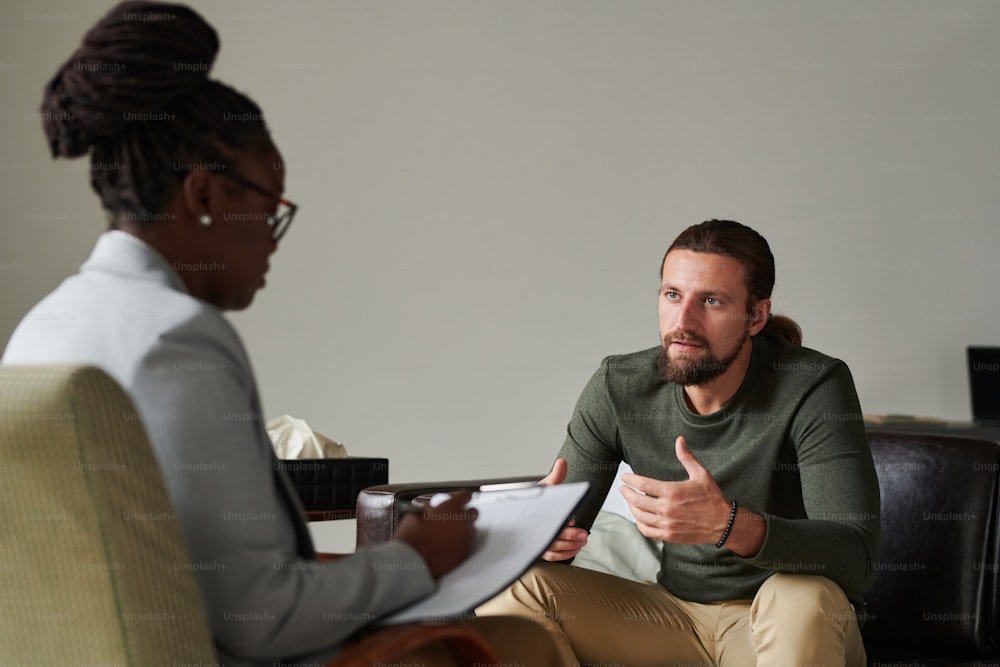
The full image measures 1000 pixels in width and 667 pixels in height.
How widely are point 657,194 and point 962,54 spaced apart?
4.09ft

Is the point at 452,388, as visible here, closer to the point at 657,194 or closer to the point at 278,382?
the point at 278,382

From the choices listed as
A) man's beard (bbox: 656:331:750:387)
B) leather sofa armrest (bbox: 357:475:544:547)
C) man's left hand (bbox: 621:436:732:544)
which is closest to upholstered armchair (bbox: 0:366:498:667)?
man's left hand (bbox: 621:436:732:544)

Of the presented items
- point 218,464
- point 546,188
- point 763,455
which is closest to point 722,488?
point 763,455

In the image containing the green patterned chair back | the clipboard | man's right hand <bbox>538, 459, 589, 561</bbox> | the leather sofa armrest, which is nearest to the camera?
the green patterned chair back

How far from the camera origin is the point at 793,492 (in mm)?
2137

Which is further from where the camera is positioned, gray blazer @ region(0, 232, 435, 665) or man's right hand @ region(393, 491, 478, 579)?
man's right hand @ region(393, 491, 478, 579)

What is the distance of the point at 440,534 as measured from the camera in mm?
1231

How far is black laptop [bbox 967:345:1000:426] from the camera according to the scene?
3908 mm

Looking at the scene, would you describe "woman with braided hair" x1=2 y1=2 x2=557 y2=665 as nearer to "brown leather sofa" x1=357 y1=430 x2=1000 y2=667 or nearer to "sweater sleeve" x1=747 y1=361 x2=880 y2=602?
"sweater sleeve" x1=747 y1=361 x2=880 y2=602

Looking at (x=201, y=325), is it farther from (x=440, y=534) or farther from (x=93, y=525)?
(x=440, y=534)

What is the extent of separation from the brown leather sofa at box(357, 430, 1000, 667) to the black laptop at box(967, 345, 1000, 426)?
1843mm

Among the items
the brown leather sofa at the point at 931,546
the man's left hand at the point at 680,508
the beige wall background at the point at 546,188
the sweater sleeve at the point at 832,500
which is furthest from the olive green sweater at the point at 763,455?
the beige wall background at the point at 546,188

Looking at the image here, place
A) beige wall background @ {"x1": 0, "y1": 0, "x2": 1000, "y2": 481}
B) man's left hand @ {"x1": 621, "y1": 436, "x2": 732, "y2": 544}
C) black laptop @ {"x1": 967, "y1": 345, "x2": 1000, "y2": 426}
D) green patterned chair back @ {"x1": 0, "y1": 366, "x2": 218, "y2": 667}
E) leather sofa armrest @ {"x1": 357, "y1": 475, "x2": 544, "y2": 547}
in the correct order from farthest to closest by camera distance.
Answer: beige wall background @ {"x1": 0, "y1": 0, "x2": 1000, "y2": 481} → black laptop @ {"x1": 967, "y1": 345, "x2": 1000, "y2": 426} → leather sofa armrest @ {"x1": 357, "y1": 475, "x2": 544, "y2": 547} → man's left hand @ {"x1": 621, "y1": 436, "x2": 732, "y2": 544} → green patterned chair back @ {"x1": 0, "y1": 366, "x2": 218, "y2": 667}

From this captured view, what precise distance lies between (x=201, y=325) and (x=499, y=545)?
426 mm
